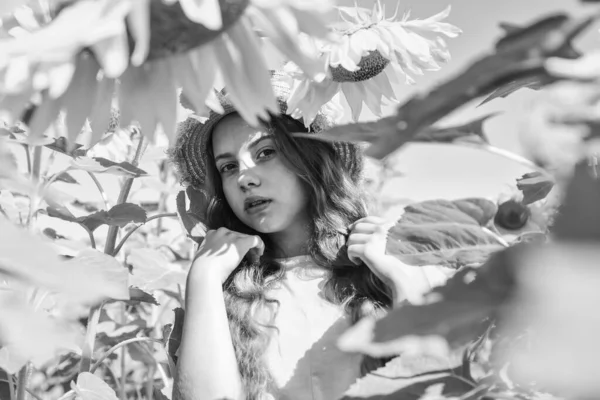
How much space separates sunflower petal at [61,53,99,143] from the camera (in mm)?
399

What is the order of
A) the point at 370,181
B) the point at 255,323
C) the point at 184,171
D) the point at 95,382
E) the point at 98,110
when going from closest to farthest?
the point at 98,110
the point at 95,382
the point at 255,323
the point at 184,171
the point at 370,181

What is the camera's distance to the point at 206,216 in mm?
1414

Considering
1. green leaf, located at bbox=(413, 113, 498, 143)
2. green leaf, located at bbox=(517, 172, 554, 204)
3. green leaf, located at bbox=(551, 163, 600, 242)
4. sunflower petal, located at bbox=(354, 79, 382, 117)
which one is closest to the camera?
green leaf, located at bbox=(551, 163, 600, 242)

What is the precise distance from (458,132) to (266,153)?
1004 mm

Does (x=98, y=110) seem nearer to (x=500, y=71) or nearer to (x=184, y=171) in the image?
(x=500, y=71)

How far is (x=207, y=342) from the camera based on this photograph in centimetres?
108

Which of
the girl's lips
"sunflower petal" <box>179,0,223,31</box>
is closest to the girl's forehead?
the girl's lips

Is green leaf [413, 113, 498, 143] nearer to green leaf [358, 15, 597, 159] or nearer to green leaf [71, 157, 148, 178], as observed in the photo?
green leaf [358, 15, 597, 159]

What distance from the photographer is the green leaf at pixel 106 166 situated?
1.00m

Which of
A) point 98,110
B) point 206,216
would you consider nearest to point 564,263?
point 98,110

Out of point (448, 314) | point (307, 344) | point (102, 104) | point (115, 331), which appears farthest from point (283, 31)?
point (115, 331)

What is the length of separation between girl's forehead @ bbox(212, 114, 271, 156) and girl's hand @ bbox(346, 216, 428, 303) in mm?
296

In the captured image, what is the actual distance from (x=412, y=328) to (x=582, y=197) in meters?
0.07

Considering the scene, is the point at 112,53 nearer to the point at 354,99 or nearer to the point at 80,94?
the point at 80,94
